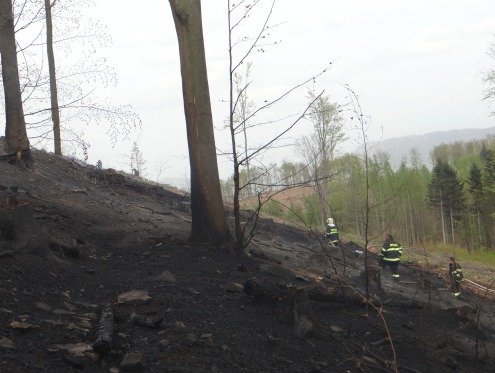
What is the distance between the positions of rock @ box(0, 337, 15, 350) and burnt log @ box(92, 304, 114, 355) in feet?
1.74

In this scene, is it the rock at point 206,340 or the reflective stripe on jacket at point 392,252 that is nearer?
the rock at point 206,340

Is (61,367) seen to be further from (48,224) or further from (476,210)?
(476,210)

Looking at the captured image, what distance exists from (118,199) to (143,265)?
248 inches

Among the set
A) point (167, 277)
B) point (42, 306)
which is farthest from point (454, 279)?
point (42, 306)

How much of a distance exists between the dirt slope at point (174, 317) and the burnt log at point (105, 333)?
0.19 ft

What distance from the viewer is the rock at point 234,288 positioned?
5484 mm

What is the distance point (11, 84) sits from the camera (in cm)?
970

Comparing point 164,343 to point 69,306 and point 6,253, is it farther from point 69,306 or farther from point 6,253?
point 6,253

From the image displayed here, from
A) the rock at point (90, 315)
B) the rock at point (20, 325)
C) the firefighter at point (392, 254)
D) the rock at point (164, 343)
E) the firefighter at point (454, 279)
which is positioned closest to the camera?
the rock at point (20, 325)

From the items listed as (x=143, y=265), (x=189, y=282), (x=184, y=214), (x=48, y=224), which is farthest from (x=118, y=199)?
(x=189, y=282)

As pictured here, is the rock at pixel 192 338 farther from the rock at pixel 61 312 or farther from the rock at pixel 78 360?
the rock at pixel 61 312

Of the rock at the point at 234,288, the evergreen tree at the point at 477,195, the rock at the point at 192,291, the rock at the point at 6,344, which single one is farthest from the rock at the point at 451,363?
the evergreen tree at the point at 477,195

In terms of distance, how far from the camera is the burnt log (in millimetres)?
3604

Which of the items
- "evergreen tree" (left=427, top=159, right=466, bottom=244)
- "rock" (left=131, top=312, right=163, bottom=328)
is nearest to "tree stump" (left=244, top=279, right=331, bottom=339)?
"rock" (left=131, top=312, right=163, bottom=328)
